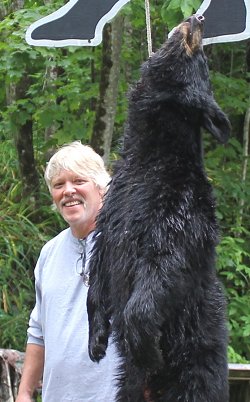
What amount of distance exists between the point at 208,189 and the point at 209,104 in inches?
9.2

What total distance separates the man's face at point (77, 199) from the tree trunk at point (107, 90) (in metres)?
3.46

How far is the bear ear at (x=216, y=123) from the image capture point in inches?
89.6

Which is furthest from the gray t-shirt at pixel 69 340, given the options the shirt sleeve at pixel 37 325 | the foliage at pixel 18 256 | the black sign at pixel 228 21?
the foliage at pixel 18 256

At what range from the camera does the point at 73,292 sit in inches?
122

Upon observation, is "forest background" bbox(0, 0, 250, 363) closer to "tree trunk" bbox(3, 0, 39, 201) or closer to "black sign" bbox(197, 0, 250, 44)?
"tree trunk" bbox(3, 0, 39, 201)

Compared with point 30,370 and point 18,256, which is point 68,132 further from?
point 30,370

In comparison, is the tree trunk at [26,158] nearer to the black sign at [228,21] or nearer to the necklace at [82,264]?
the black sign at [228,21]

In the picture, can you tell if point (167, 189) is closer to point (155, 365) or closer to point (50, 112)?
point (155, 365)

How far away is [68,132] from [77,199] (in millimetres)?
3879

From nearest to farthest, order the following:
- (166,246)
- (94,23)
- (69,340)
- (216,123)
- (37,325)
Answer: (166,246) → (216,123) → (69,340) → (37,325) → (94,23)

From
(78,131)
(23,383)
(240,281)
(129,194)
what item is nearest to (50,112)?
(78,131)

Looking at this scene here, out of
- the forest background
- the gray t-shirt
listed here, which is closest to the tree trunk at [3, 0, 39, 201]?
the forest background

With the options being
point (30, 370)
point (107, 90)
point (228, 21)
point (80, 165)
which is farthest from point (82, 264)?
point (107, 90)

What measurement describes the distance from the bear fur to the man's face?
674 millimetres
